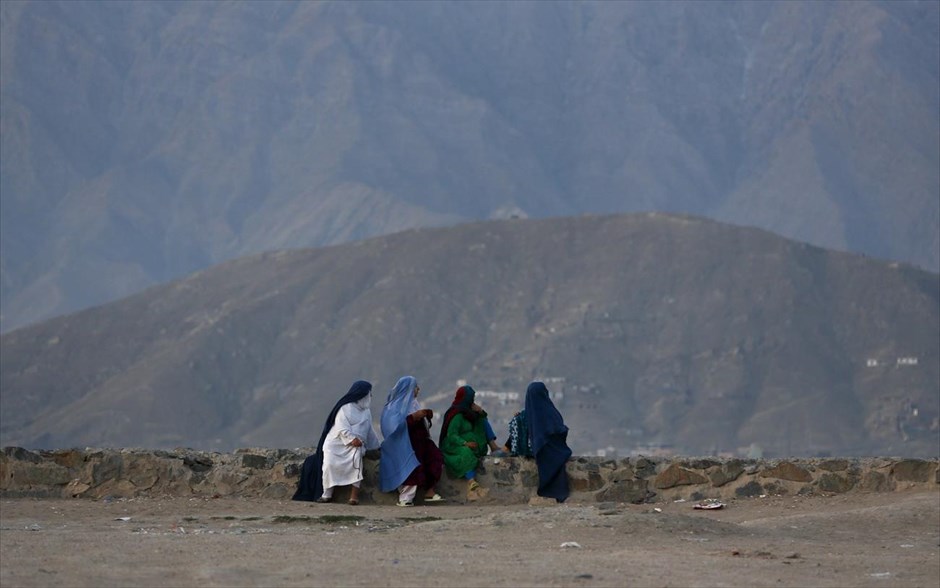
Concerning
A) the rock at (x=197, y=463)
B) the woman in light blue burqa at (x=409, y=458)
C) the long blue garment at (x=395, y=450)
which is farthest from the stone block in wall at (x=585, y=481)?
the rock at (x=197, y=463)

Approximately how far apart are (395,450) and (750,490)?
2.91 metres

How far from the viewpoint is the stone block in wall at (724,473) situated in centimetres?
1441

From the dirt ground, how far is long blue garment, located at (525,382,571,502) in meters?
0.36

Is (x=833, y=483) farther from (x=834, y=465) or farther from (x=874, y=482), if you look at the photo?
(x=874, y=482)

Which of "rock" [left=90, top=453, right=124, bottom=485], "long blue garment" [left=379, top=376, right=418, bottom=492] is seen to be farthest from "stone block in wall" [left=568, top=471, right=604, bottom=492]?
"rock" [left=90, top=453, right=124, bottom=485]

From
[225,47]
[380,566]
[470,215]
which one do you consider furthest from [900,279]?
[380,566]

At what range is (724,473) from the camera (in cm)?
1443

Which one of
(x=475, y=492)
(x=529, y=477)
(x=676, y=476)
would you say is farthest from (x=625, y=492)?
(x=475, y=492)

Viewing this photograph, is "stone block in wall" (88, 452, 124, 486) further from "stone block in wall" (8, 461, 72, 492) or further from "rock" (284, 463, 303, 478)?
"rock" (284, 463, 303, 478)

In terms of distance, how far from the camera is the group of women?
13.8m

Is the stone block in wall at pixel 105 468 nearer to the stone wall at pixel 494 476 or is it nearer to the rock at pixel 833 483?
the stone wall at pixel 494 476

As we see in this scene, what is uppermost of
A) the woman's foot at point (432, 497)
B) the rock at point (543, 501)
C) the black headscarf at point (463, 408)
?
the black headscarf at point (463, 408)

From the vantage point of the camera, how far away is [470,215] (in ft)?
467

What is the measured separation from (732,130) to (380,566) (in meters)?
158
